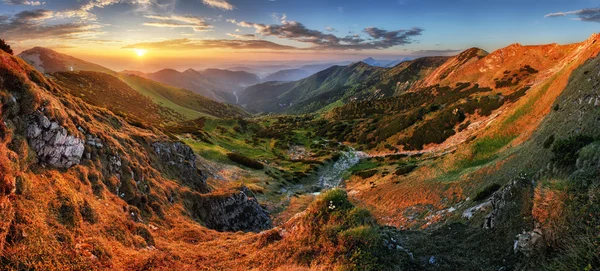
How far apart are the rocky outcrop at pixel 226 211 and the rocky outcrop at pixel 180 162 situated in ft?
16.2

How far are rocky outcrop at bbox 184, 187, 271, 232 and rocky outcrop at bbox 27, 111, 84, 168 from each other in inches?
471

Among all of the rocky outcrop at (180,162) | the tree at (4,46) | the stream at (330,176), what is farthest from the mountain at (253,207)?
the stream at (330,176)

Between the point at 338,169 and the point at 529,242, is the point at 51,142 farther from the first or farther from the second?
the point at 338,169

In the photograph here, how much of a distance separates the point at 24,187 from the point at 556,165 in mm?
28630

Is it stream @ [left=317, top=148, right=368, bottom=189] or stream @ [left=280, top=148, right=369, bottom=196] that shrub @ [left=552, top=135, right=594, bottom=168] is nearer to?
stream @ [left=280, top=148, right=369, bottom=196]

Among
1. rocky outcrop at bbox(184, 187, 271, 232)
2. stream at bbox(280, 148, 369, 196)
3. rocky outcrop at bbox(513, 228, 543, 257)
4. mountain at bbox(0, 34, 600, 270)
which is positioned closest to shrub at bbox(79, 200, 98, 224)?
mountain at bbox(0, 34, 600, 270)

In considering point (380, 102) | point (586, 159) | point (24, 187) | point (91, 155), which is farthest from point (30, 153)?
point (380, 102)

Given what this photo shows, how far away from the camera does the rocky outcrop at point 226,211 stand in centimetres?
2848

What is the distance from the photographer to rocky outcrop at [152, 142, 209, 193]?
106 ft

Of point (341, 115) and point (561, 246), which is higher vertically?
point (561, 246)

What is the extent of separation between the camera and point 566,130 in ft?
76.9

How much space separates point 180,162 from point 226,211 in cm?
974

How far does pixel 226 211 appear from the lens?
1208 inches

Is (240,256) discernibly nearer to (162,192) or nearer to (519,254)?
(519,254)
